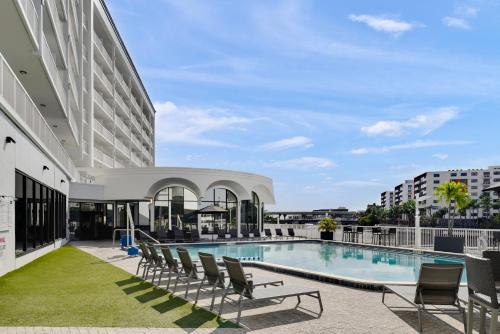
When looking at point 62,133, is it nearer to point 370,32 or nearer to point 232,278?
point 370,32

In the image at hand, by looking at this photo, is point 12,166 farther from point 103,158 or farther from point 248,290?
point 103,158

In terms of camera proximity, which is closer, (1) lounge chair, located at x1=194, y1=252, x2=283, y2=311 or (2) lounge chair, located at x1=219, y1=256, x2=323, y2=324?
(2) lounge chair, located at x1=219, y1=256, x2=323, y2=324

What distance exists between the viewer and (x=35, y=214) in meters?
14.9

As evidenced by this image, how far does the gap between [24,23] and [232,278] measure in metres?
11.1

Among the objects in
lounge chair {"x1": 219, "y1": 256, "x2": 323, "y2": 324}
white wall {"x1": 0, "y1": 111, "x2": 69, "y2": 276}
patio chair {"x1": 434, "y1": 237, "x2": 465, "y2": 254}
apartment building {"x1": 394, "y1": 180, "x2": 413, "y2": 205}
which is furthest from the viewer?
apartment building {"x1": 394, "y1": 180, "x2": 413, "y2": 205}

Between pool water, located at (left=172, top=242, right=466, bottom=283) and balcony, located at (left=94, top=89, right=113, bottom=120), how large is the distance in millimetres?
17780

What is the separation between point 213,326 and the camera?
5.98 m

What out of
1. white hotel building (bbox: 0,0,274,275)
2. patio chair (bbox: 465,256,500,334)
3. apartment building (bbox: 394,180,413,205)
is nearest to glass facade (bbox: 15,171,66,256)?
white hotel building (bbox: 0,0,274,275)

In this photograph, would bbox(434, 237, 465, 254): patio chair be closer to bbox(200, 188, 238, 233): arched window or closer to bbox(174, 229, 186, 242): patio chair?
bbox(174, 229, 186, 242): patio chair

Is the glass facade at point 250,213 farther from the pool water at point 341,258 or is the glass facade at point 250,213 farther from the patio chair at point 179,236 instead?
the patio chair at point 179,236

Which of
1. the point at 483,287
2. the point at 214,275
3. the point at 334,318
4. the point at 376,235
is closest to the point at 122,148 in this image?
the point at 376,235

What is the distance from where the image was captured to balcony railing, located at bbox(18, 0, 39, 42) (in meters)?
12.7

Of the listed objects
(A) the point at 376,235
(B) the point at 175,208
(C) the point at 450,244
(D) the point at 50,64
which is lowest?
(A) the point at 376,235

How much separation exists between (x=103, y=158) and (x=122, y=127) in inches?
291
